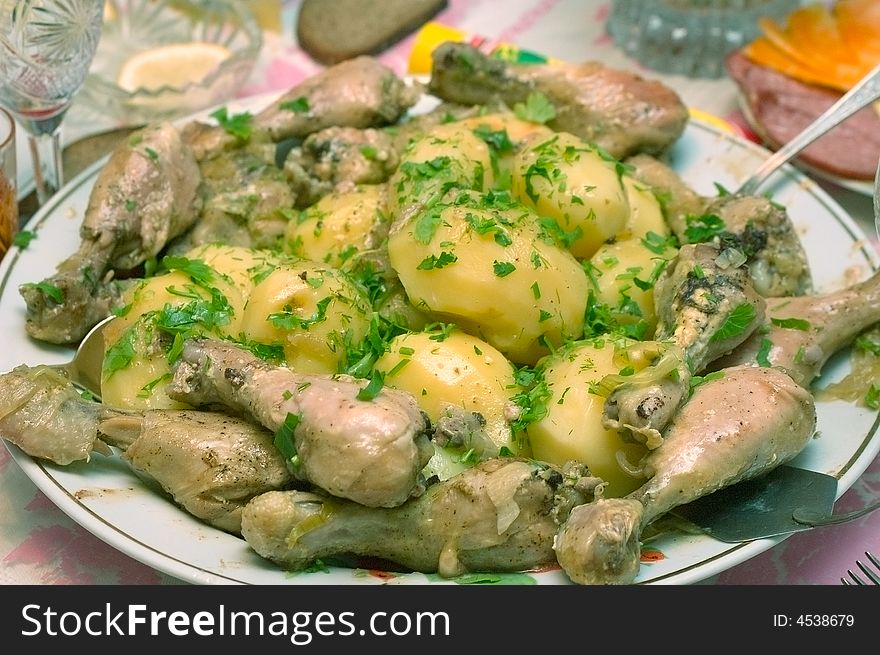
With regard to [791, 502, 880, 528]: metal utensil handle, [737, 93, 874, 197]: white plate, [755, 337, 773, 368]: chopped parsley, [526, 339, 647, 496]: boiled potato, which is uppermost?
[526, 339, 647, 496]: boiled potato

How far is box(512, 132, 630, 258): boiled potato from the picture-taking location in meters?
1.80

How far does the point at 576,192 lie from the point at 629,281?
0.19 metres

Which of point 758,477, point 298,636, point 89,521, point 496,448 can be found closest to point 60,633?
point 89,521

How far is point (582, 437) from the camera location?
146cm

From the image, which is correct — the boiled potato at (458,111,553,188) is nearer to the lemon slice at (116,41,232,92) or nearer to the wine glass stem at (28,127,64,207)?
the wine glass stem at (28,127,64,207)

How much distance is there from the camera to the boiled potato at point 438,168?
69.9 inches

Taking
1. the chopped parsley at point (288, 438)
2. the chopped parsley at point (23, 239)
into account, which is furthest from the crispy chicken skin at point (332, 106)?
the chopped parsley at point (288, 438)

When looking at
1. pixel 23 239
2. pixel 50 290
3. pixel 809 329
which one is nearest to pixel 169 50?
pixel 23 239

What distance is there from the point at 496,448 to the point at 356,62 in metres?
1.14

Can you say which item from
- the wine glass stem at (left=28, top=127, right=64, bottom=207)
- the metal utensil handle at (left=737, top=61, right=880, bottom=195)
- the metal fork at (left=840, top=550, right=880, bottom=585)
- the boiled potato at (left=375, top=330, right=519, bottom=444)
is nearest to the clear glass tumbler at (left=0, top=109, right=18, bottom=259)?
the wine glass stem at (left=28, top=127, right=64, bottom=207)

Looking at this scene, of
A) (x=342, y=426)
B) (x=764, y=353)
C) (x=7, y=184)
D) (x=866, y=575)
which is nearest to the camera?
(x=342, y=426)

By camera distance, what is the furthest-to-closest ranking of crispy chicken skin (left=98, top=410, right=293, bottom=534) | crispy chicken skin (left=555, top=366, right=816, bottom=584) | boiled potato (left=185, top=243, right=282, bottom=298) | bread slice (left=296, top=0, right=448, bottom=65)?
bread slice (left=296, top=0, right=448, bottom=65) < boiled potato (left=185, top=243, right=282, bottom=298) < crispy chicken skin (left=98, top=410, right=293, bottom=534) < crispy chicken skin (left=555, top=366, right=816, bottom=584)

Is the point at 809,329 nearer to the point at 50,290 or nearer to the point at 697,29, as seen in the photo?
the point at 50,290

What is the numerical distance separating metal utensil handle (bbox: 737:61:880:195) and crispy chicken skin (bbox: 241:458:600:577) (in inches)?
42.4
